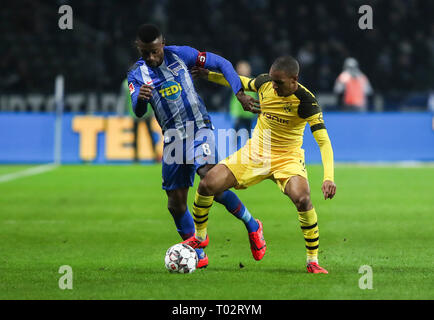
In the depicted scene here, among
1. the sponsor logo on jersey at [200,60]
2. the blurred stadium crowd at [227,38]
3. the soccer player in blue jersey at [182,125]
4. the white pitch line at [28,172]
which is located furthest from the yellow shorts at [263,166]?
the blurred stadium crowd at [227,38]

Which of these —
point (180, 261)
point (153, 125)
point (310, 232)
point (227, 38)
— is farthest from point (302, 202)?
point (227, 38)

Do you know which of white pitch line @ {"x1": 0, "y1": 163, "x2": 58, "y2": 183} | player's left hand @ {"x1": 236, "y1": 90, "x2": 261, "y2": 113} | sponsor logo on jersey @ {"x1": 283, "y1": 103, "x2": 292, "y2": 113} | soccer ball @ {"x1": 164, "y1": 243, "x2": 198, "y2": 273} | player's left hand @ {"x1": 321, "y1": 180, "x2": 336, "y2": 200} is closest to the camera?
player's left hand @ {"x1": 321, "y1": 180, "x2": 336, "y2": 200}

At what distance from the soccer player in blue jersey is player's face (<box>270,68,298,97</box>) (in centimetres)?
25

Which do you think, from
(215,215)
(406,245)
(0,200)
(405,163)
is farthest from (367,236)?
(405,163)

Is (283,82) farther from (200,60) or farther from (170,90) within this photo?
(170,90)

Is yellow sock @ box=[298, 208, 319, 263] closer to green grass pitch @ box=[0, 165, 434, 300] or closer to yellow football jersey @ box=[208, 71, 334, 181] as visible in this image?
green grass pitch @ box=[0, 165, 434, 300]

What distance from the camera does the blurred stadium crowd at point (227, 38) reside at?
2073cm

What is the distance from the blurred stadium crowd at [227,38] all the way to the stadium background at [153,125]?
0.04 m

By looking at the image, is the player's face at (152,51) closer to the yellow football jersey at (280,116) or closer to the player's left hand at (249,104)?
the yellow football jersey at (280,116)

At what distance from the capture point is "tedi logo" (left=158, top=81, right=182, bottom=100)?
7.19 m

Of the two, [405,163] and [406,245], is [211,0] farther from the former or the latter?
[406,245]

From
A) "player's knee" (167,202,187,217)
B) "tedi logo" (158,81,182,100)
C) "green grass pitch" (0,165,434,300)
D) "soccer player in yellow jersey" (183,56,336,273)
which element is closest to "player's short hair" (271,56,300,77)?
"soccer player in yellow jersey" (183,56,336,273)

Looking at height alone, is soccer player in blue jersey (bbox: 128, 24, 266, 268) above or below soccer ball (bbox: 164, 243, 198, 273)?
above
